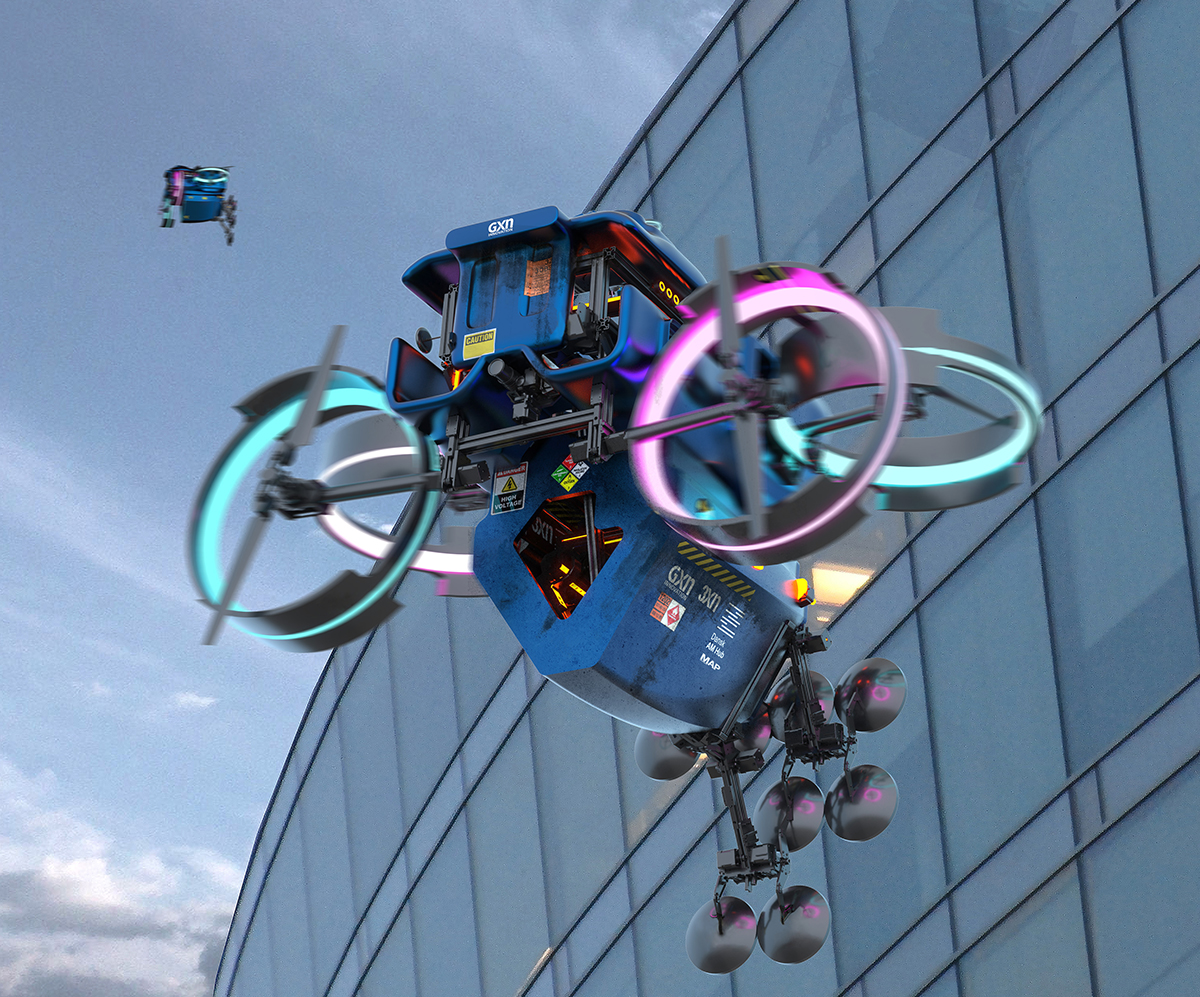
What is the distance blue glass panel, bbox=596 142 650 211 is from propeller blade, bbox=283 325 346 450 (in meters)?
14.5

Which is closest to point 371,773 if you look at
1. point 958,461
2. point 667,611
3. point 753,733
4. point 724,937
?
point 724,937

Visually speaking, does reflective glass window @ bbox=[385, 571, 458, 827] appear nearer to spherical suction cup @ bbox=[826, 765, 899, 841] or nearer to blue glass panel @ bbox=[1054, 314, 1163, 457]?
blue glass panel @ bbox=[1054, 314, 1163, 457]

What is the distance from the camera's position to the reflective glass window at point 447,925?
2369 centimetres

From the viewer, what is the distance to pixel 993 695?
16.6 m

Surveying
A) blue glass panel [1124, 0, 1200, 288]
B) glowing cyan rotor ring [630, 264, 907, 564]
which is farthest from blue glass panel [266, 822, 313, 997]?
glowing cyan rotor ring [630, 264, 907, 564]

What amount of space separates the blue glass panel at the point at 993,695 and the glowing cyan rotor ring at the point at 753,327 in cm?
836

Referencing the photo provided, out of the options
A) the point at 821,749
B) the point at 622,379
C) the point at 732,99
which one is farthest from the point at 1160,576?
the point at 732,99

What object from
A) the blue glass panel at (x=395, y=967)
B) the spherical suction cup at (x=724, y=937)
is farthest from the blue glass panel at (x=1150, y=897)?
the blue glass panel at (x=395, y=967)

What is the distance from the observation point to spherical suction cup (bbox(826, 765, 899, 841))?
1059cm

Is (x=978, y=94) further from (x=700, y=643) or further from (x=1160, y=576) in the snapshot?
(x=700, y=643)

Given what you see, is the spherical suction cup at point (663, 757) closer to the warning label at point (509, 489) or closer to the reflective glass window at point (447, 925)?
the warning label at point (509, 489)

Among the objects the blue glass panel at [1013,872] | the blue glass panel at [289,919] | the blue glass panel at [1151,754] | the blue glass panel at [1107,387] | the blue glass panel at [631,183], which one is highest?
the blue glass panel at [631,183]

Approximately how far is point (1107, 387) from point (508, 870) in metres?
11.2

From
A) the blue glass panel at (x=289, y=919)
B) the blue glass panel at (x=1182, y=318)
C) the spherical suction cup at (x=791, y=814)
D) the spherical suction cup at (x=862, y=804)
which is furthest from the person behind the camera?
the blue glass panel at (x=289, y=919)
